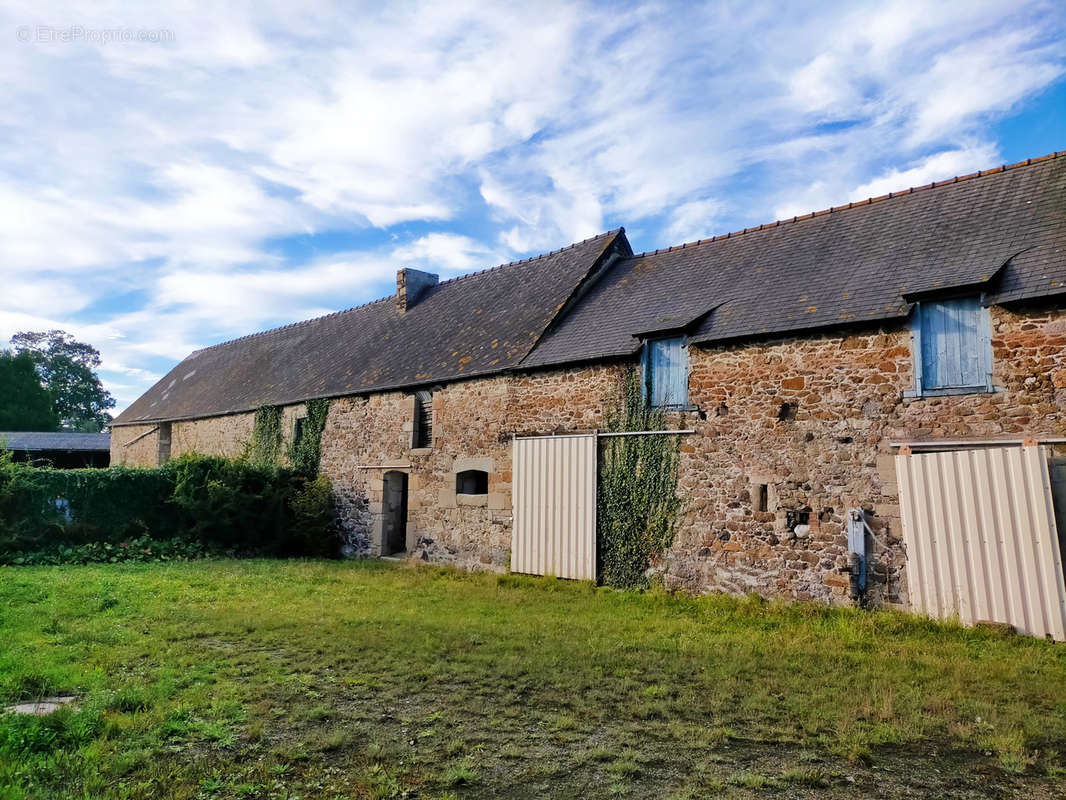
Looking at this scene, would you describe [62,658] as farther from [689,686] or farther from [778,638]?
[778,638]

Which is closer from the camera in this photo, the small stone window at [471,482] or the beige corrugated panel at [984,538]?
the beige corrugated panel at [984,538]

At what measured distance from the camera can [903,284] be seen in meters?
8.84

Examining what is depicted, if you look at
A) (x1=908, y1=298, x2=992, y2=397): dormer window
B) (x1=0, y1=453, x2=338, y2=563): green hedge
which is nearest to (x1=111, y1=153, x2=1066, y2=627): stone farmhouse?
(x1=908, y1=298, x2=992, y2=397): dormer window

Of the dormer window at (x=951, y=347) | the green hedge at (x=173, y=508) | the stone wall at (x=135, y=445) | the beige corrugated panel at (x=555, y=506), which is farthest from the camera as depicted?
the stone wall at (x=135, y=445)

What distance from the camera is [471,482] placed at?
1309 cm

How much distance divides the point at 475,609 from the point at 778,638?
3542mm

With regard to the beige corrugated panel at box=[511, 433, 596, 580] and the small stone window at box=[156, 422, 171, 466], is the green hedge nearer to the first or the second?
the beige corrugated panel at box=[511, 433, 596, 580]

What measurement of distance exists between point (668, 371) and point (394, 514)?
693cm

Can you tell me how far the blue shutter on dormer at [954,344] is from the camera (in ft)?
26.3

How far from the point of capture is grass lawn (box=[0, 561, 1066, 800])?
3.84 m

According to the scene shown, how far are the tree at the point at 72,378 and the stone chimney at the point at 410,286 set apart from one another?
4292 cm

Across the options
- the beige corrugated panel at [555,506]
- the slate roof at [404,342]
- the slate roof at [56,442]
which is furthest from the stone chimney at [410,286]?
the slate roof at [56,442]

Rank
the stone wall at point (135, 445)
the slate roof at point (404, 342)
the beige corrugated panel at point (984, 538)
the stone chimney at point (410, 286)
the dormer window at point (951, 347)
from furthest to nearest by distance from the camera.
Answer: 1. the stone wall at point (135, 445)
2. the stone chimney at point (410, 286)
3. the slate roof at point (404, 342)
4. the dormer window at point (951, 347)
5. the beige corrugated panel at point (984, 538)

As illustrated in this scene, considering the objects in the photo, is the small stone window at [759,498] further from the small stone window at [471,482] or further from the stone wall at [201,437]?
the stone wall at [201,437]
